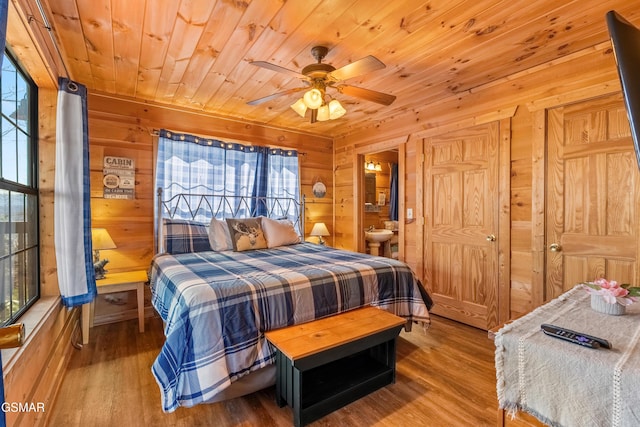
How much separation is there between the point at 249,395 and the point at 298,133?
3.50 m

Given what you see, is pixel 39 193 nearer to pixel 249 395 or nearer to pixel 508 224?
pixel 249 395

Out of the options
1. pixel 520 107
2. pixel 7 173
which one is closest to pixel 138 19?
pixel 7 173

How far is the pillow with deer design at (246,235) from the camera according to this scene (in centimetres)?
318

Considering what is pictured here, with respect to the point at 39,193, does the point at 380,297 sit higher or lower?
lower

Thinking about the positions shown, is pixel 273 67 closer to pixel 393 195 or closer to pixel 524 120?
pixel 524 120

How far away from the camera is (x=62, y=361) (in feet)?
6.88

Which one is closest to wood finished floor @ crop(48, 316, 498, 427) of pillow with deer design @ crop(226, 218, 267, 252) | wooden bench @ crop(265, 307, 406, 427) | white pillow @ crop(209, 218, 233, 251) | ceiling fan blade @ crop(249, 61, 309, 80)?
wooden bench @ crop(265, 307, 406, 427)

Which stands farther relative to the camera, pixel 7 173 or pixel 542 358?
pixel 7 173

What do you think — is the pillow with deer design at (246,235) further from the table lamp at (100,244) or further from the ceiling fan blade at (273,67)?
the ceiling fan blade at (273,67)

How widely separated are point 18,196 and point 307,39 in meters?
2.03

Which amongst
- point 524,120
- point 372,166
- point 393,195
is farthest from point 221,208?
point 524,120

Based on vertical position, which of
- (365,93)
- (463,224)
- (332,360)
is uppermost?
(365,93)

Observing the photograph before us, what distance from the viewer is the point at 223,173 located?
387cm

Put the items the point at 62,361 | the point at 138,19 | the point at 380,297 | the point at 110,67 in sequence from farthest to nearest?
the point at 110,67 < the point at 380,297 < the point at 62,361 < the point at 138,19
